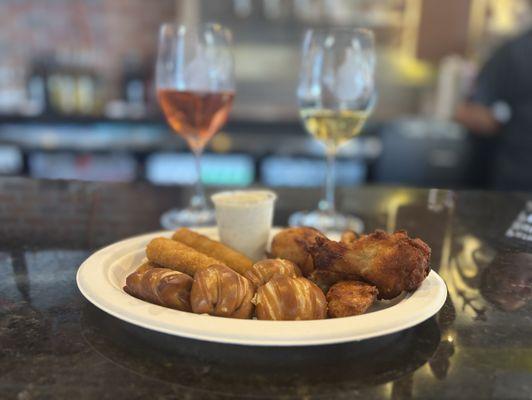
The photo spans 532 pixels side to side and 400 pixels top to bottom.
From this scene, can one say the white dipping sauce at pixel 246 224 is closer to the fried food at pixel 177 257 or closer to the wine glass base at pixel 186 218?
the fried food at pixel 177 257

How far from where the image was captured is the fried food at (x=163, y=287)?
1.43ft

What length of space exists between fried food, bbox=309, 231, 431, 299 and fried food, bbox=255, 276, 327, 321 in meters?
0.05

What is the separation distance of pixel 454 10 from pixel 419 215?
2.47 meters

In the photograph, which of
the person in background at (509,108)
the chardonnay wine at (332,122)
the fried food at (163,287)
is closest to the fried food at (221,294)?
the fried food at (163,287)

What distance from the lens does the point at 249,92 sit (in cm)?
342

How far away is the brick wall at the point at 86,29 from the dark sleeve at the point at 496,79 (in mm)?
1888

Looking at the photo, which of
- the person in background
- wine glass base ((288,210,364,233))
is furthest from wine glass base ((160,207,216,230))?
the person in background

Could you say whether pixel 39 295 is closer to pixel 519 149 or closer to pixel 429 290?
pixel 429 290

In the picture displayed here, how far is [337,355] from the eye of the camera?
1.34 ft

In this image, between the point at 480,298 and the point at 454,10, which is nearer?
the point at 480,298

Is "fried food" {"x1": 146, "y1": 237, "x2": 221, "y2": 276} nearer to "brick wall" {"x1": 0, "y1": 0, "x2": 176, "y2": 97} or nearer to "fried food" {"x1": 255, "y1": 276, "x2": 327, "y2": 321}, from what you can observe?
"fried food" {"x1": 255, "y1": 276, "x2": 327, "y2": 321}

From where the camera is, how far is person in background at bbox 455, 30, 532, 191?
2.02 meters

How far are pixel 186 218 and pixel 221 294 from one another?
0.48 metres

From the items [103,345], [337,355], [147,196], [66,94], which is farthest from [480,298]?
[66,94]
